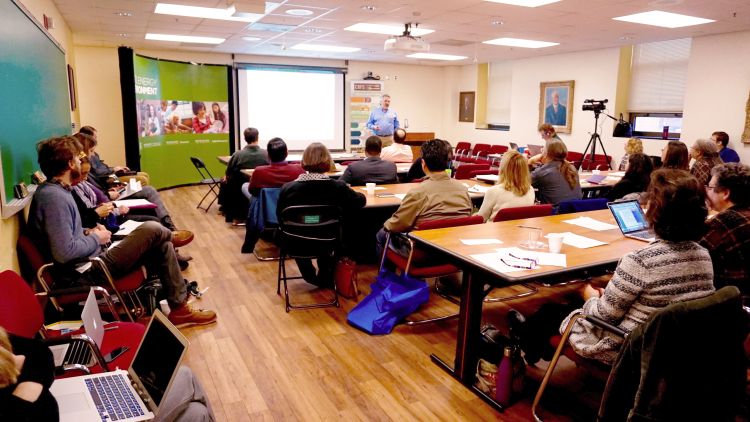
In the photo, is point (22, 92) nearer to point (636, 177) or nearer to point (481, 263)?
point (481, 263)

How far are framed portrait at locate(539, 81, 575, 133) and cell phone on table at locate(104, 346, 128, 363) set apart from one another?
9.68 m

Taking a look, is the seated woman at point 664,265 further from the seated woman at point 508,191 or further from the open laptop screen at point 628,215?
the seated woman at point 508,191

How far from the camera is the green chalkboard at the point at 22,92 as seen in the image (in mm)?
2799

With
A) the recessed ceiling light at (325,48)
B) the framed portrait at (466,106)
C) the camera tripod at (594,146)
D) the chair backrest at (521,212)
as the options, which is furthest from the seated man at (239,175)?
the framed portrait at (466,106)

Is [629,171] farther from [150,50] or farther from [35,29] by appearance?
[150,50]

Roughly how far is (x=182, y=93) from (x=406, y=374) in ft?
29.0

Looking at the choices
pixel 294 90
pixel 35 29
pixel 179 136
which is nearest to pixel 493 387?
pixel 35 29

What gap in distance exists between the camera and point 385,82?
1301 cm

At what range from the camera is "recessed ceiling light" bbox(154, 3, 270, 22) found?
6.25m

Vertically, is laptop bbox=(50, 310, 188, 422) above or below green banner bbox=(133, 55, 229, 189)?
below

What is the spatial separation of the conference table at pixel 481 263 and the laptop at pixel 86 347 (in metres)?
1.73

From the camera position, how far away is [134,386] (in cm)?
176

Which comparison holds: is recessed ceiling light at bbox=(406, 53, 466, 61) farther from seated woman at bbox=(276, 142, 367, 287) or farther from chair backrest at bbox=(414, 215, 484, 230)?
chair backrest at bbox=(414, 215, 484, 230)

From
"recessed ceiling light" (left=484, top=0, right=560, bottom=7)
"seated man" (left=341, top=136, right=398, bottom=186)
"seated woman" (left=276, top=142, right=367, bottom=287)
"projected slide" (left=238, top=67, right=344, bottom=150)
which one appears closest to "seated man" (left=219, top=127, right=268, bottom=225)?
"seated man" (left=341, top=136, right=398, bottom=186)
